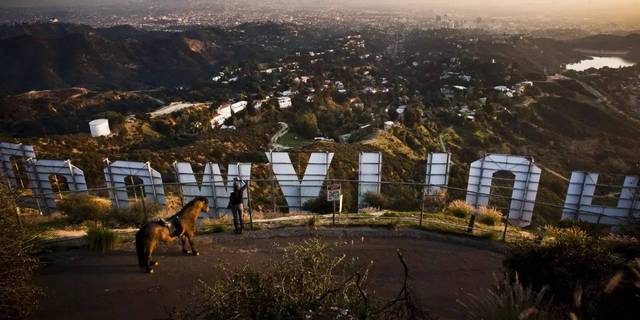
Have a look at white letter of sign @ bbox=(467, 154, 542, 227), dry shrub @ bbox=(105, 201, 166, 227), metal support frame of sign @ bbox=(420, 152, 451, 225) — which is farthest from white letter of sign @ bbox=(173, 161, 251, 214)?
white letter of sign @ bbox=(467, 154, 542, 227)

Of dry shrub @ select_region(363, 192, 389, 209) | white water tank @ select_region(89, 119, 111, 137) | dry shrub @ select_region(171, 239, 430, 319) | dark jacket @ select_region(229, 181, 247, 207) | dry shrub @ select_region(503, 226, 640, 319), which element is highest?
dry shrub @ select_region(171, 239, 430, 319)

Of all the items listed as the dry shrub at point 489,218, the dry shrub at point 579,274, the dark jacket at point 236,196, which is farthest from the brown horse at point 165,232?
the dry shrub at point 489,218

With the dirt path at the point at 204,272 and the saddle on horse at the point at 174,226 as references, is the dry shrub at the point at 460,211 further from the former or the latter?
the saddle on horse at the point at 174,226

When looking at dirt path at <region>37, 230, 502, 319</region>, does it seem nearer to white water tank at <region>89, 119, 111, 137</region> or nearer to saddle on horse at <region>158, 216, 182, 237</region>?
saddle on horse at <region>158, 216, 182, 237</region>

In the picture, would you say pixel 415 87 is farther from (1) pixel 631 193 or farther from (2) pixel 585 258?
(2) pixel 585 258

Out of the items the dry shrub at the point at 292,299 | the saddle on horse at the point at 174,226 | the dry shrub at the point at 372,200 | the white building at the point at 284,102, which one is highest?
the dry shrub at the point at 292,299

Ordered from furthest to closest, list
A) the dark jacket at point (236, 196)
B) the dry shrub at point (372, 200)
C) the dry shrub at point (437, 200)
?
the dry shrub at point (437, 200)
the dry shrub at point (372, 200)
the dark jacket at point (236, 196)

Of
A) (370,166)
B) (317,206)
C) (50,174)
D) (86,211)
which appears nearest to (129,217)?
(86,211)
